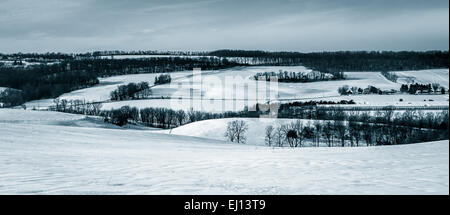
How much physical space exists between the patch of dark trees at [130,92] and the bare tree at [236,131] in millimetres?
63255

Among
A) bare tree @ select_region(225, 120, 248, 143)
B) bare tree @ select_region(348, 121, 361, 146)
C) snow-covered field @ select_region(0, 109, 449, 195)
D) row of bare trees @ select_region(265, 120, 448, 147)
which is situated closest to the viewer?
snow-covered field @ select_region(0, 109, 449, 195)

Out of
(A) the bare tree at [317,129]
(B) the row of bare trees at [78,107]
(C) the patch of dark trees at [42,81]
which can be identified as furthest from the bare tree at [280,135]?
(C) the patch of dark trees at [42,81]

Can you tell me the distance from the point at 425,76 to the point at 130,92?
12192 centimetres

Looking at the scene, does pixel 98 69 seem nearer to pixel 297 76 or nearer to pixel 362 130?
pixel 297 76

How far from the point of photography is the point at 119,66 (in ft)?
631

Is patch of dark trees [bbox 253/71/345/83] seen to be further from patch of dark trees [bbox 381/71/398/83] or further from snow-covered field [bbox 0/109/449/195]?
snow-covered field [bbox 0/109/449/195]

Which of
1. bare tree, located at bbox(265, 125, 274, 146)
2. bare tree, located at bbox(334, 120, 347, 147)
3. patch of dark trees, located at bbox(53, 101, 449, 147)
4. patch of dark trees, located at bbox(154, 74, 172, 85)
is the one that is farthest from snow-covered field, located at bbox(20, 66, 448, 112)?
bare tree, located at bbox(265, 125, 274, 146)

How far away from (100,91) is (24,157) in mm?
126156

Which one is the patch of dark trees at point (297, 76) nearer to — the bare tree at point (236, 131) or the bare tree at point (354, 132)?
the bare tree at point (354, 132)

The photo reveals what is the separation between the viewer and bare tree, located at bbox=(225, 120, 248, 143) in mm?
57719

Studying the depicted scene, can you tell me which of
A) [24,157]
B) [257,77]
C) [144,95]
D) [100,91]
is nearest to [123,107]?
[144,95]

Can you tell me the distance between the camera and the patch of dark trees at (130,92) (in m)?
119

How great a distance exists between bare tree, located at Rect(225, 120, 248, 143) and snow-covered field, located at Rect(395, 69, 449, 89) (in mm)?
98696
